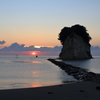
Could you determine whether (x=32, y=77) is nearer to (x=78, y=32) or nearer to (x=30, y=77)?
(x=30, y=77)

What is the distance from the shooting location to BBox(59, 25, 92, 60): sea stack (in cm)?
8831

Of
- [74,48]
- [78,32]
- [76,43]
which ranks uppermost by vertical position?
[78,32]

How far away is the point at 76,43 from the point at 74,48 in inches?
113

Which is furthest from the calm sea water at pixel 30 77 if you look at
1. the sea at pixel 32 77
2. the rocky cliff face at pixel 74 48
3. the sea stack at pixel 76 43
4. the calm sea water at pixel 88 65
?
the sea stack at pixel 76 43

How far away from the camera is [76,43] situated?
88.4 m

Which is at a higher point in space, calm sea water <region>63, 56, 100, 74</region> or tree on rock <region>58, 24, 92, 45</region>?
tree on rock <region>58, 24, 92, 45</region>

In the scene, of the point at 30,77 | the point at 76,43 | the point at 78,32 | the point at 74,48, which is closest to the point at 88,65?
the point at 30,77

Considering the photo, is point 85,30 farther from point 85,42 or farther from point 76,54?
point 76,54

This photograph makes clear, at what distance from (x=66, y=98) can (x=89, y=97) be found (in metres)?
1.20

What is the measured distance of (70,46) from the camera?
89.2m

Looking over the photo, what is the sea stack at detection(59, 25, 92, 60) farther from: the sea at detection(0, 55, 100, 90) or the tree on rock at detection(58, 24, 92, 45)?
the sea at detection(0, 55, 100, 90)

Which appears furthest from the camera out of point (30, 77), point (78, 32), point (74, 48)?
point (78, 32)

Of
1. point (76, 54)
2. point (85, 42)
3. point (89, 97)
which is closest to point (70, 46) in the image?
point (76, 54)

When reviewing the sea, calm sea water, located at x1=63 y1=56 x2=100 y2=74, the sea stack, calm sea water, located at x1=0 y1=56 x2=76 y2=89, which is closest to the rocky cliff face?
the sea stack
